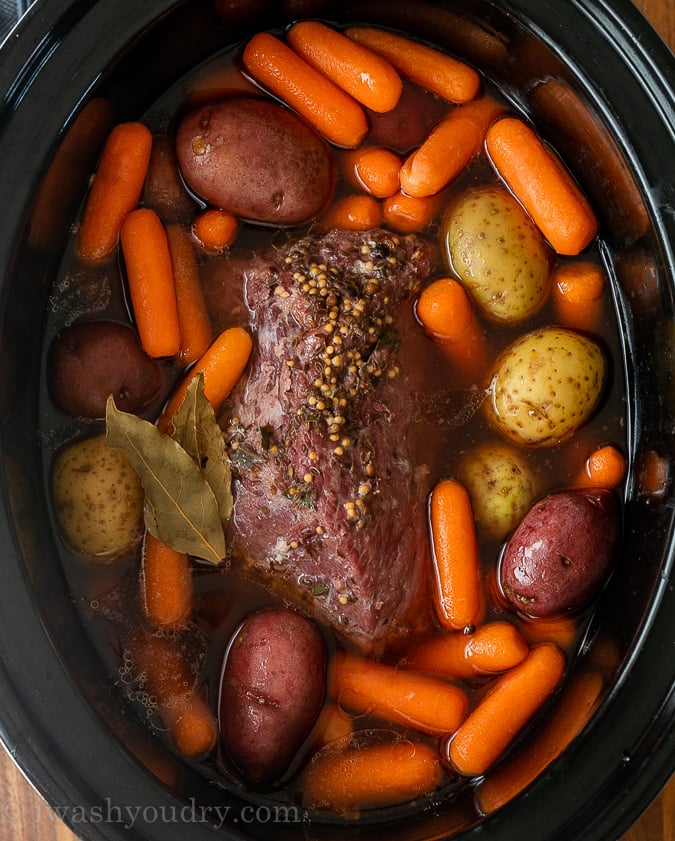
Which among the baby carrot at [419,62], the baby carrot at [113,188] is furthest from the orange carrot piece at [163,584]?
the baby carrot at [419,62]

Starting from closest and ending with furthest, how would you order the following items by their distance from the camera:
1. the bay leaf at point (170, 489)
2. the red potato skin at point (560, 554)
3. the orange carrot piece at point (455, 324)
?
the bay leaf at point (170, 489) → the red potato skin at point (560, 554) → the orange carrot piece at point (455, 324)

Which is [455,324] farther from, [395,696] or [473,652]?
[395,696]

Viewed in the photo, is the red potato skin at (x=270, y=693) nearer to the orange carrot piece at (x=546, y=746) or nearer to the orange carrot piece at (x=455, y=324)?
the orange carrot piece at (x=546, y=746)

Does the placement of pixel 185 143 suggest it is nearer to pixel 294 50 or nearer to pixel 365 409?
pixel 294 50

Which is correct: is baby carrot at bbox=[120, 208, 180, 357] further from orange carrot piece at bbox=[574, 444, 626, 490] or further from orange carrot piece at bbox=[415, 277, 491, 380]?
orange carrot piece at bbox=[574, 444, 626, 490]

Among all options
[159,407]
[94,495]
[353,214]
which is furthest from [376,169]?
[94,495]

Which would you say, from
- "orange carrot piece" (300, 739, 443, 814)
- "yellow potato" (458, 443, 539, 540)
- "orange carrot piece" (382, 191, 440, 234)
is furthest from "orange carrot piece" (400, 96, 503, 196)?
"orange carrot piece" (300, 739, 443, 814)
